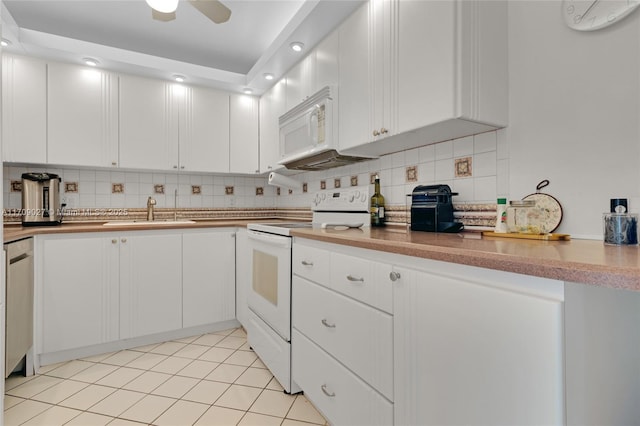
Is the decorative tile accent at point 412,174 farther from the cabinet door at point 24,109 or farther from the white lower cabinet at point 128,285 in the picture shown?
the cabinet door at point 24,109

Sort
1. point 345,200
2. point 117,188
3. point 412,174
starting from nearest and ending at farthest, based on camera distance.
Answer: point 412,174
point 345,200
point 117,188

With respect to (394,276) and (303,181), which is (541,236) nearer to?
(394,276)

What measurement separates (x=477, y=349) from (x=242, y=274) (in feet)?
6.56

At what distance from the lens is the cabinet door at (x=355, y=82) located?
1.68 m

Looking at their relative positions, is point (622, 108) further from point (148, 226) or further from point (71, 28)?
point (71, 28)

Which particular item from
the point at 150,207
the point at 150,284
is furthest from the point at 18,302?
the point at 150,207

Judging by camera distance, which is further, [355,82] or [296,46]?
[296,46]

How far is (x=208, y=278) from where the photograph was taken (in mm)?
2549

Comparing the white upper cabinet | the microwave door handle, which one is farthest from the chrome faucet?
the white upper cabinet

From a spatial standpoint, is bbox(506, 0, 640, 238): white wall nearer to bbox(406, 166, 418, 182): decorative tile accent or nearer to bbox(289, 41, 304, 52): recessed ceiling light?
bbox(406, 166, 418, 182): decorative tile accent

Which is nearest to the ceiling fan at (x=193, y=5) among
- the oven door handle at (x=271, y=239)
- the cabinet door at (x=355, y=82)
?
the cabinet door at (x=355, y=82)

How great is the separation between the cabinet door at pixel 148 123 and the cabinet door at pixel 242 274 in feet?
2.92

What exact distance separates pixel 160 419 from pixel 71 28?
8.96 feet

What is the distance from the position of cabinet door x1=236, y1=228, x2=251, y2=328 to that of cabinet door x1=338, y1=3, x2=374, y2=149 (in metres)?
1.12
